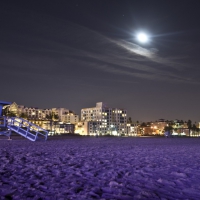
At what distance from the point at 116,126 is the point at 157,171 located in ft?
617

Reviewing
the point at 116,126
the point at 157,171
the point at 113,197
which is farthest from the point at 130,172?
the point at 116,126

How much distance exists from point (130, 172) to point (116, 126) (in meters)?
189

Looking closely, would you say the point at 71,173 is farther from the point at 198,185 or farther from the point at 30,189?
the point at 198,185

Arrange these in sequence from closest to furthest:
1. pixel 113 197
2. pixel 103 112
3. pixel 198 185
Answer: pixel 113 197
pixel 198 185
pixel 103 112

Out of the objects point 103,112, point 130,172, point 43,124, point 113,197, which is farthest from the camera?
point 103,112

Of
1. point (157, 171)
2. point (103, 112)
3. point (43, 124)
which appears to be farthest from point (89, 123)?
point (157, 171)

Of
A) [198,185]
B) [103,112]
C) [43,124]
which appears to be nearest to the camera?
[198,185]

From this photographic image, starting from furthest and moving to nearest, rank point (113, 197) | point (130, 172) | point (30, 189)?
point (130, 172) → point (30, 189) → point (113, 197)

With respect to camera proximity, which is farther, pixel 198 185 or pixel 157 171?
pixel 157 171

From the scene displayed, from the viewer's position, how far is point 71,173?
322 inches

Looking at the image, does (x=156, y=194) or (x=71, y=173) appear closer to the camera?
(x=156, y=194)

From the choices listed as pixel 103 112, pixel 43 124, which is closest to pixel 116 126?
pixel 103 112

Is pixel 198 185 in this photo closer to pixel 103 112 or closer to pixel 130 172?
pixel 130 172

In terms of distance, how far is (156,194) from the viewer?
5.79 metres
